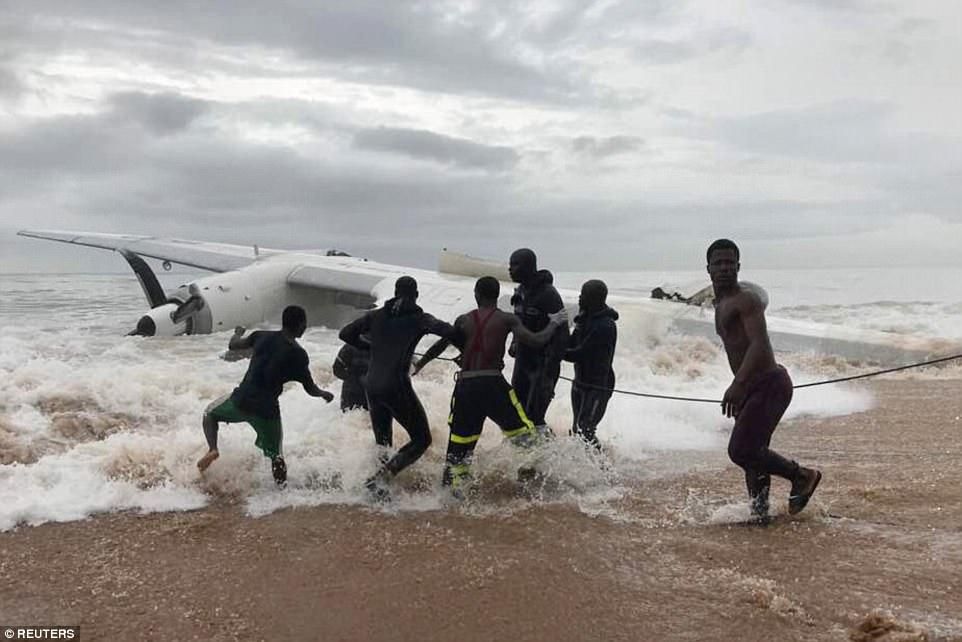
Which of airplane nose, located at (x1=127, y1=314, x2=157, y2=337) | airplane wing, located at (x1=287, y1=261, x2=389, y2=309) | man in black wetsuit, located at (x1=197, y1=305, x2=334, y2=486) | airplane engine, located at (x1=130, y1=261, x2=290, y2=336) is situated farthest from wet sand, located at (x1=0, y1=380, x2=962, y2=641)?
airplane wing, located at (x1=287, y1=261, x2=389, y2=309)

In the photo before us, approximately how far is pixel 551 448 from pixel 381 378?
1.39m

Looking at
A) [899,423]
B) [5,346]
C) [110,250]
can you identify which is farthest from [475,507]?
[110,250]

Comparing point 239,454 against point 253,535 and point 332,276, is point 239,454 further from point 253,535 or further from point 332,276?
point 332,276

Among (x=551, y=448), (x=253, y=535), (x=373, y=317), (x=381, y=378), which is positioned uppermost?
(x=373, y=317)

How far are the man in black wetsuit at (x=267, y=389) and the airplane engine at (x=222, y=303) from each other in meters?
9.17

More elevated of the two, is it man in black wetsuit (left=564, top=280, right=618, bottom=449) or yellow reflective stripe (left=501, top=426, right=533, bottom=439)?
man in black wetsuit (left=564, top=280, right=618, bottom=449)

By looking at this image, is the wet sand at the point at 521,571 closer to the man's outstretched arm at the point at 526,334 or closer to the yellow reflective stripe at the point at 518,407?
the yellow reflective stripe at the point at 518,407

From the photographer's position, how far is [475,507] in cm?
534

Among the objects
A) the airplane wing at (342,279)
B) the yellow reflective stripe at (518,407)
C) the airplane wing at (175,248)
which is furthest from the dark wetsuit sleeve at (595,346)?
the airplane wing at (175,248)

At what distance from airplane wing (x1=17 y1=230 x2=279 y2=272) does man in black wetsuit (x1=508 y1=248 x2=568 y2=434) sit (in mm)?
12497

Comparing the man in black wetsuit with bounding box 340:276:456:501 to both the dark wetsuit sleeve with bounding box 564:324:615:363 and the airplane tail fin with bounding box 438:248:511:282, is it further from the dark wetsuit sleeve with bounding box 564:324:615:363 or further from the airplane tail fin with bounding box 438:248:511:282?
the airplane tail fin with bounding box 438:248:511:282

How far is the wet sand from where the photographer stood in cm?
350

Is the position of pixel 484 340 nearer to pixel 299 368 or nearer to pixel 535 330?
pixel 535 330

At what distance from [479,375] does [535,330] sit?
3.22 ft
